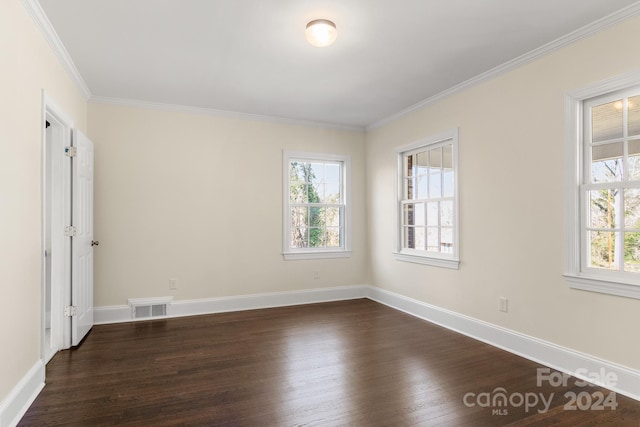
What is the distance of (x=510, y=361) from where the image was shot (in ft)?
9.92

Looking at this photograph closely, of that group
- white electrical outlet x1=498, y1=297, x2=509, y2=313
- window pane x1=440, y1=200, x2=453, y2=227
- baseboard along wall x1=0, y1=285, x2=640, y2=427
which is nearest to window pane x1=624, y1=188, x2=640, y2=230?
baseboard along wall x1=0, y1=285, x2=640, y2=427

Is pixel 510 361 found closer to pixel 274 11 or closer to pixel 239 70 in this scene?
pixel 274 11

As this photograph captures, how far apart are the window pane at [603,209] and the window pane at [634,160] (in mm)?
154

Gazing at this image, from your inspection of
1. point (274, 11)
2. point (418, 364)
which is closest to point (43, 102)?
point (274, 11)

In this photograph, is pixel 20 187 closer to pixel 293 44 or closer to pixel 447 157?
pixel 293 44

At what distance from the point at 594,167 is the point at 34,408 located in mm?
4337

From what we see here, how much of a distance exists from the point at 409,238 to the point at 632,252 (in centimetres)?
249

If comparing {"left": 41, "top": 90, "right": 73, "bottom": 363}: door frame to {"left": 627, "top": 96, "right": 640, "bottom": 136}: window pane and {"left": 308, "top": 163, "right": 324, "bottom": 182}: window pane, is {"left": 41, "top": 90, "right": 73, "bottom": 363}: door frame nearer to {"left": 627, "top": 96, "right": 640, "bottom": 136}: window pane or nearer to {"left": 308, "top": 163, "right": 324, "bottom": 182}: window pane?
{"left": 308, "top": 163, "right": 324, "bottom": 182}: window pane

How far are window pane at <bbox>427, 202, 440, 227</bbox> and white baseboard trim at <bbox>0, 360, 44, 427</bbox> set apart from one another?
13.1 ft

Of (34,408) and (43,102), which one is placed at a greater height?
(43,102)

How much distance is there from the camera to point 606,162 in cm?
272

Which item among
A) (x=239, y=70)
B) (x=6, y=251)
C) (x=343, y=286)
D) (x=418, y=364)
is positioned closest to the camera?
(x=6, y=251)

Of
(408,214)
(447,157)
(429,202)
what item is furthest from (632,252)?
(408,214)

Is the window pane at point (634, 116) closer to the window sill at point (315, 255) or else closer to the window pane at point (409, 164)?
the window pane at point (409, 164)
